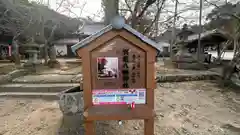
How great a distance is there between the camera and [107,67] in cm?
224

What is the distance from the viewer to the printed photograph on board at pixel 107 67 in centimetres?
222

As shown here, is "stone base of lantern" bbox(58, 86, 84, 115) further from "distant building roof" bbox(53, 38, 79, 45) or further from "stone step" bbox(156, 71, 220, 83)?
"distant building roof" bbox(53, 38, 79, 45)

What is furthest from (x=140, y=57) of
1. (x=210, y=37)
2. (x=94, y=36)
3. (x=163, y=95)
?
(x=210, y=37)

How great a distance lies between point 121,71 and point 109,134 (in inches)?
52.0

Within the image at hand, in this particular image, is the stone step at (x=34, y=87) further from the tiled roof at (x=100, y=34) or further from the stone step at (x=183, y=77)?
the tiled roof at (x=100, y=34)

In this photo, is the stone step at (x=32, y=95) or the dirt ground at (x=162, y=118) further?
the stone step at (x=32, y=95)

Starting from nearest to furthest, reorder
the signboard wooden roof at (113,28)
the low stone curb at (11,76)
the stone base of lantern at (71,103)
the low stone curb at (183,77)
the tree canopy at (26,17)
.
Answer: the signboard wooden roof at (113,28)
the stone base of lantern at (71,103)
the low stone curb at (11,76)
the low stone curb at (183,77)
the tree canopy at (26,17)

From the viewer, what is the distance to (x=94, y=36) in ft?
7.11

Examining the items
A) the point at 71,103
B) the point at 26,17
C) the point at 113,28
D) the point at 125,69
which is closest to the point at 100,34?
the point at 113,28

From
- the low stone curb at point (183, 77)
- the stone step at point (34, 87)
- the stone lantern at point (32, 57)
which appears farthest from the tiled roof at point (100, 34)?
the stone lantern at point (32, 57)

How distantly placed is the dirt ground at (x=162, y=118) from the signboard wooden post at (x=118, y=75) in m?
0.97

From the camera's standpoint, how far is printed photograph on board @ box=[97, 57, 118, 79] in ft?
7.27

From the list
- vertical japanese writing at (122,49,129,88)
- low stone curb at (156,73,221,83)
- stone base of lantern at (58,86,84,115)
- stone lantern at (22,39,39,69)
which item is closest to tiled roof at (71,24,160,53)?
vertical japanese writing at (122,49,129,88)

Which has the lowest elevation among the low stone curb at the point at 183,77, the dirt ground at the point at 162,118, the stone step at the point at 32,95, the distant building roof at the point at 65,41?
the dirt ground at the point at 162,118
